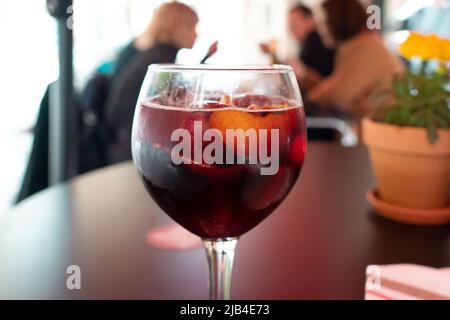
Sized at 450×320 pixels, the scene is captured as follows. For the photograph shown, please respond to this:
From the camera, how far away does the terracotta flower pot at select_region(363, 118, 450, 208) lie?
80cm

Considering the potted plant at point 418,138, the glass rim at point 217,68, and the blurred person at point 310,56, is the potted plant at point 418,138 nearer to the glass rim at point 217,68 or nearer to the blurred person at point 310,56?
the glass rim at point 217,68

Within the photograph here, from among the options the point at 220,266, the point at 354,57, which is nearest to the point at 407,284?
the point at 220,266

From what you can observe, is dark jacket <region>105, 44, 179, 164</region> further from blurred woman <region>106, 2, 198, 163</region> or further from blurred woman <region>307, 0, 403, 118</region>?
blurred woman <region>307, 0, 403, 118</region>

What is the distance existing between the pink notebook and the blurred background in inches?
11.2

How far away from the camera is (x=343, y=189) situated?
96cm

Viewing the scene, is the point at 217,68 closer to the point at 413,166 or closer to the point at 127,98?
the point at 413,166

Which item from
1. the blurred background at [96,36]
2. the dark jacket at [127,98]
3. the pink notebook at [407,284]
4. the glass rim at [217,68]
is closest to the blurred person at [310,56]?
the blurred background at [96,36]

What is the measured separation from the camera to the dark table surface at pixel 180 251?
0.59m

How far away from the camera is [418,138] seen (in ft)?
2.63

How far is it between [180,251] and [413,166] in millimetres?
389

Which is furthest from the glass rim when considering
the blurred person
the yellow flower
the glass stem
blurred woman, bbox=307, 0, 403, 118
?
the blurred person

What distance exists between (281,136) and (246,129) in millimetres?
32

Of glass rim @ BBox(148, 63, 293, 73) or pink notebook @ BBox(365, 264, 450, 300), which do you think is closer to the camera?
glass rim @ BBox(148, 63, 293, 73)
